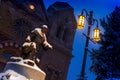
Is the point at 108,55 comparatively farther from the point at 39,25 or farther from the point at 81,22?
the point at 39,25

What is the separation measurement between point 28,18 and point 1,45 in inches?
170

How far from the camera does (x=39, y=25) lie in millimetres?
23844

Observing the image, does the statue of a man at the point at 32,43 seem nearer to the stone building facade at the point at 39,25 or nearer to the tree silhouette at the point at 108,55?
the tree silhouette at the point at 108,55

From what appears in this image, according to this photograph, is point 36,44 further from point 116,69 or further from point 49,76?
point 49,76

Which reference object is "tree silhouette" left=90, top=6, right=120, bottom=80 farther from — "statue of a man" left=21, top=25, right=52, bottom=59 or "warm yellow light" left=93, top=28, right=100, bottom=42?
"statue of a man" left=21, top=25, right=52, bottom=59

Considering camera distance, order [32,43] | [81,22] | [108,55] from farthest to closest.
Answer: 1. [108,55]
2. [81,22]
3. [32,43]

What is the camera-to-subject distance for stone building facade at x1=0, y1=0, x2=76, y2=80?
21.2 meters

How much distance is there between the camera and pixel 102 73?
54.7ft

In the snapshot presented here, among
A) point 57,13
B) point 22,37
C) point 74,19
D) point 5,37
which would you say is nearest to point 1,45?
point 5,37

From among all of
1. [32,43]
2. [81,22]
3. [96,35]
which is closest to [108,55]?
[96,35]

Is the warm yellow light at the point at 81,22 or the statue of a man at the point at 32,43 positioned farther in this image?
the warm yellow light at the point at 81,22

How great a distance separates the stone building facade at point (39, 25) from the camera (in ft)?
69.4

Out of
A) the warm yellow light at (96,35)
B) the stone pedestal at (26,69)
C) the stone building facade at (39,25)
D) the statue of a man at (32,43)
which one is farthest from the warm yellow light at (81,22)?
the stone building facade at (39,25)

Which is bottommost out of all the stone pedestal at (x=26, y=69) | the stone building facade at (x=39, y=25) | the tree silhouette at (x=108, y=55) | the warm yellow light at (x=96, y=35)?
the stone pedestal at (x=26, y=69)
